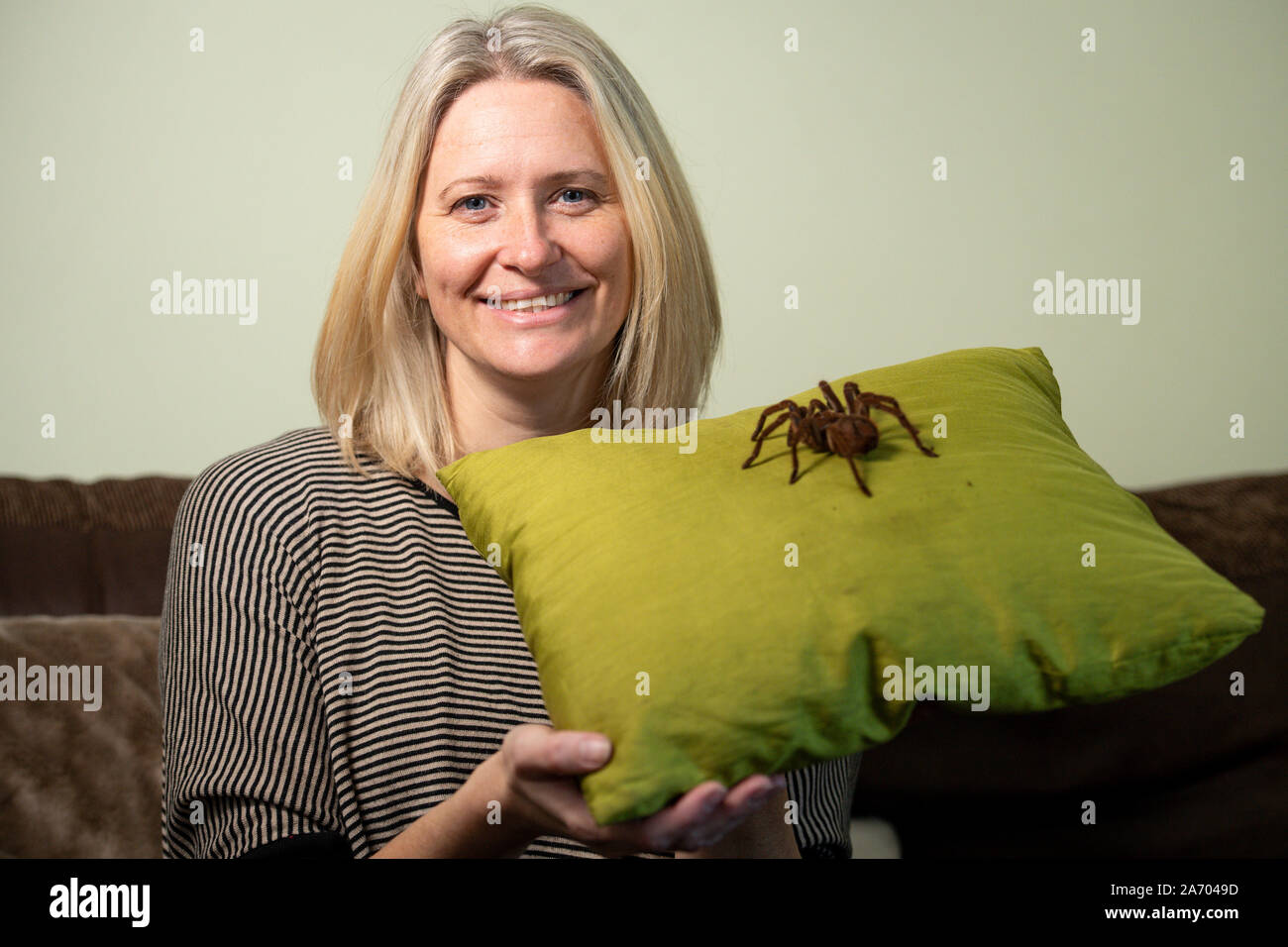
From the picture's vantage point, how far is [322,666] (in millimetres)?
1206

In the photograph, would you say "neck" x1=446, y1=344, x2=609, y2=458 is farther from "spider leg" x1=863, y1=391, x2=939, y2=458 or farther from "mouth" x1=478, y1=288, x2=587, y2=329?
"spider leg" x1=863, y1=391, x2=939, y2=458

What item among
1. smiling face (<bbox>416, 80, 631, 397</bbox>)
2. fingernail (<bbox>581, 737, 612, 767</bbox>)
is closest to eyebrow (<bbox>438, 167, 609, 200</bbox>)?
smiling face (<bbox>416, 80, 631, 397</bbox>)

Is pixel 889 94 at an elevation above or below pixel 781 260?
above

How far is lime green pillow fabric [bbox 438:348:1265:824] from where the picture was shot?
0.81 metres

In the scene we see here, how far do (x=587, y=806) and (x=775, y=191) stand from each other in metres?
1.58

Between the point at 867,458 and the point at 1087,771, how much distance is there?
3.61ft

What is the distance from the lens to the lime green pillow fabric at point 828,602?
2.64 feet

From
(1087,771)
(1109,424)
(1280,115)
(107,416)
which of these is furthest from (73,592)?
(1280,115)

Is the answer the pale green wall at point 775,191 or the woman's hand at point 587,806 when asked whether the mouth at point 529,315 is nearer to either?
the woman's hand at point 587,806

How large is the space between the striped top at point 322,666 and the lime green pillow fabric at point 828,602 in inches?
14.0

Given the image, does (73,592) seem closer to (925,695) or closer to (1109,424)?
(925,695)
